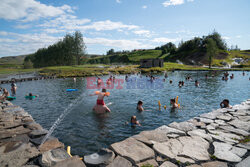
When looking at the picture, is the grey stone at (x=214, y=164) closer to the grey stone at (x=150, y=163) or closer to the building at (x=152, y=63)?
the grey stone at (x=150, y=163)

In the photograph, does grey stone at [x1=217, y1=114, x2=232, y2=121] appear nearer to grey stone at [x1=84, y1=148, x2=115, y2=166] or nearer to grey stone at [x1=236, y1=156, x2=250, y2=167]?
grey stone at [x1=236, y1=156, x2=250, y2=167]

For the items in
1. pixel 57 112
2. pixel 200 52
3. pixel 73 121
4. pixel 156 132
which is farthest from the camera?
pixel 200 52

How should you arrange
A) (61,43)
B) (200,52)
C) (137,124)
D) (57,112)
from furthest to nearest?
1. (200,52)
2. (61,43)
3. (57,112)
4. (137,124)

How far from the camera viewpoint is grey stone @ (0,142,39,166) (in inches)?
237

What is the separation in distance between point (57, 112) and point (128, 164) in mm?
12610

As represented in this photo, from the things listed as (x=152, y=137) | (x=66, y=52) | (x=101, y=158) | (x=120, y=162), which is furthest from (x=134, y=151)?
(x=66, y=52)

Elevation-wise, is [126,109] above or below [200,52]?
below

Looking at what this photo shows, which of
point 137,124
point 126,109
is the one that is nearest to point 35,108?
point 126,109

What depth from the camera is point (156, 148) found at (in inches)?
271

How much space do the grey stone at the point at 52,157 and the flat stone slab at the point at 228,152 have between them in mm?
6199

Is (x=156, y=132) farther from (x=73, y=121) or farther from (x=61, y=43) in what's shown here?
(x=61, y=43)

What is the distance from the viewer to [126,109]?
16.7 metres

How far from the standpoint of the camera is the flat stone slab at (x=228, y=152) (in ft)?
19.8

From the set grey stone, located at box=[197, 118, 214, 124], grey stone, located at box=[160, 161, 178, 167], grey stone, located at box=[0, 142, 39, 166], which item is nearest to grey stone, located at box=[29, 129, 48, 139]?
grey stone, located at box=[0, 142, 39, 166]
